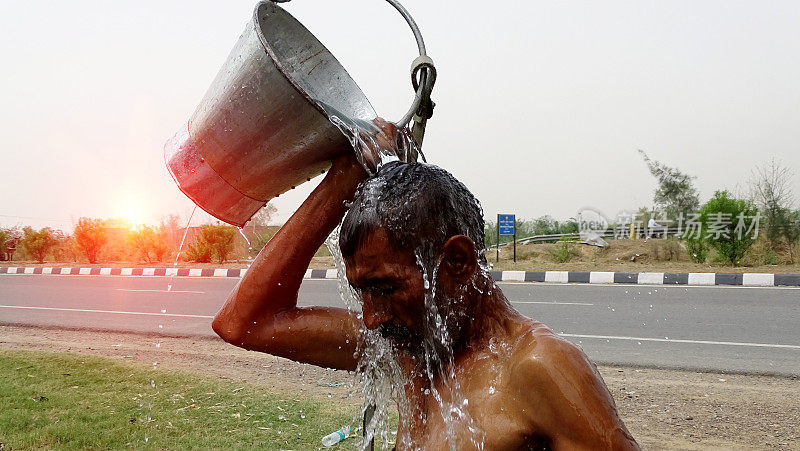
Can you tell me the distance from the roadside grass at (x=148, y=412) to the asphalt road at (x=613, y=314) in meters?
2.55

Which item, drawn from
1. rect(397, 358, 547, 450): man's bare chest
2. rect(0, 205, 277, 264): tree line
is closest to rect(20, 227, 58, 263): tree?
rect(0, 205, 277, 264): tree line

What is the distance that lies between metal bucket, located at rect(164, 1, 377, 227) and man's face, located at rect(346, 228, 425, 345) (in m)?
0.40

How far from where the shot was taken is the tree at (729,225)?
1465 centimetres

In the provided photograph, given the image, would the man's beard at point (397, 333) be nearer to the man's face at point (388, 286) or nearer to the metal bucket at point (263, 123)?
the man's face at point (388, 286)

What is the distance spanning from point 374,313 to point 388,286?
2.3 inches

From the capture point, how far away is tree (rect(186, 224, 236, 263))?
66.6 ft

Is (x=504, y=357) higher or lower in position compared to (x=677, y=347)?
higher

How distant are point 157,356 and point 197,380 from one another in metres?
1.35

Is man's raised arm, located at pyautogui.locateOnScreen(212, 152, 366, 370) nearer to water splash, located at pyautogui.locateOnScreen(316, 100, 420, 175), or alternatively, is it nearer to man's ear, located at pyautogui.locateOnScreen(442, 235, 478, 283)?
water splash, located at pyautogui.locateOnScreen(316, 100, 420, 175)

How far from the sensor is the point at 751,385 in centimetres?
A: 510

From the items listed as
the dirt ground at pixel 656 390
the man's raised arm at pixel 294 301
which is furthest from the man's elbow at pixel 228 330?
the dirt ground at pixel 656 390

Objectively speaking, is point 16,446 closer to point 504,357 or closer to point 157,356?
point 157,356

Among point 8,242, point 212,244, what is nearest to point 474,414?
point 212,244

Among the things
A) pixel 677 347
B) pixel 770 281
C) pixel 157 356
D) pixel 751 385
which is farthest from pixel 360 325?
pixel 770 281
